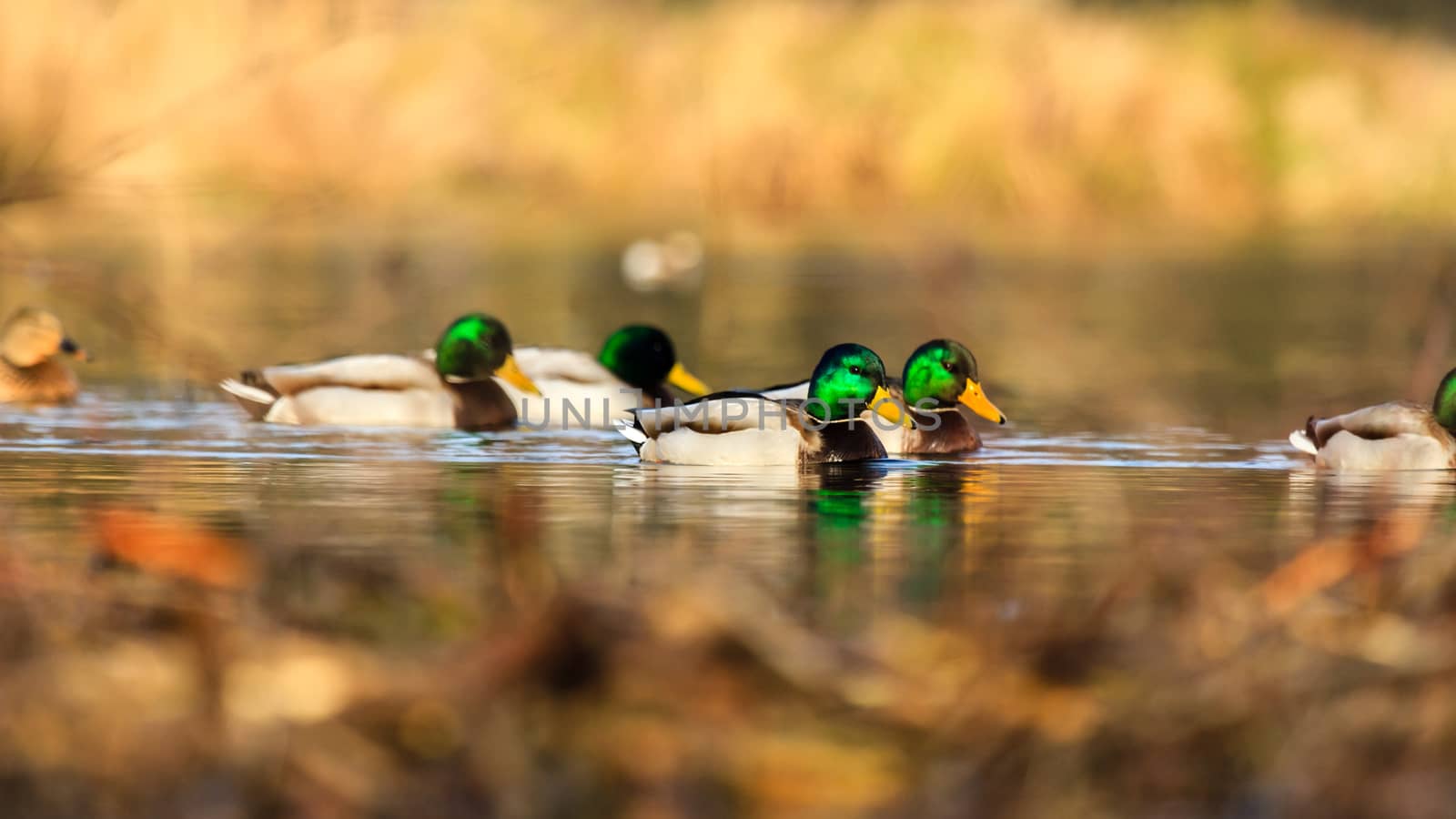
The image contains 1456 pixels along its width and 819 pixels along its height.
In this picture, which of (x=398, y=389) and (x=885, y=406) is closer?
(x=885, y=406)

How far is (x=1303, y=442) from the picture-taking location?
10.2 m

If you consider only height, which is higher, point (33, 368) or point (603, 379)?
point (33, 368)

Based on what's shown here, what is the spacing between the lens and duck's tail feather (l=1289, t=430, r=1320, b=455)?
10.1 metres

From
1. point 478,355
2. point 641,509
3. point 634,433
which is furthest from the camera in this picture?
point 478,355

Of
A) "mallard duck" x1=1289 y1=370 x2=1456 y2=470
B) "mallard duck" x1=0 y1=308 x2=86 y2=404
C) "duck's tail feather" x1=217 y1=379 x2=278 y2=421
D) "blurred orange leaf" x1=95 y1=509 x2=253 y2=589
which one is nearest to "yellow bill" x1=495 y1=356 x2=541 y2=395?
"duck's tail feather" x1=217 y1=379 x2=278 y2=421

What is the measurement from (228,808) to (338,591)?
2.71ft

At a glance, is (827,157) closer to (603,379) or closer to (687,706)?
(603,379)

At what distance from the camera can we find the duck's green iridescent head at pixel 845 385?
416 inches

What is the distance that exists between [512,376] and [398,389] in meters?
0.71

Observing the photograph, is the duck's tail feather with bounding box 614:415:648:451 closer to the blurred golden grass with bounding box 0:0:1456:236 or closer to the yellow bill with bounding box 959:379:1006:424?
the yellow bill with bounding box 959:379:1006:424

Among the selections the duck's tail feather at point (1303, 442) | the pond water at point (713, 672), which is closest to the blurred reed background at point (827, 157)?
the duck's tail feather at point (1303, 442)

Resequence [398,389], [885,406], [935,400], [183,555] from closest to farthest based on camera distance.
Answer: [183,555] → [885,406] → [935,400] → [398,389]

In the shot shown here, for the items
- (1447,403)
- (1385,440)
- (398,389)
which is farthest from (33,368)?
(1447,403)

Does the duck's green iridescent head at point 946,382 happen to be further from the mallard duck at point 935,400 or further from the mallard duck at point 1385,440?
the mallard duck at point 1385,440
